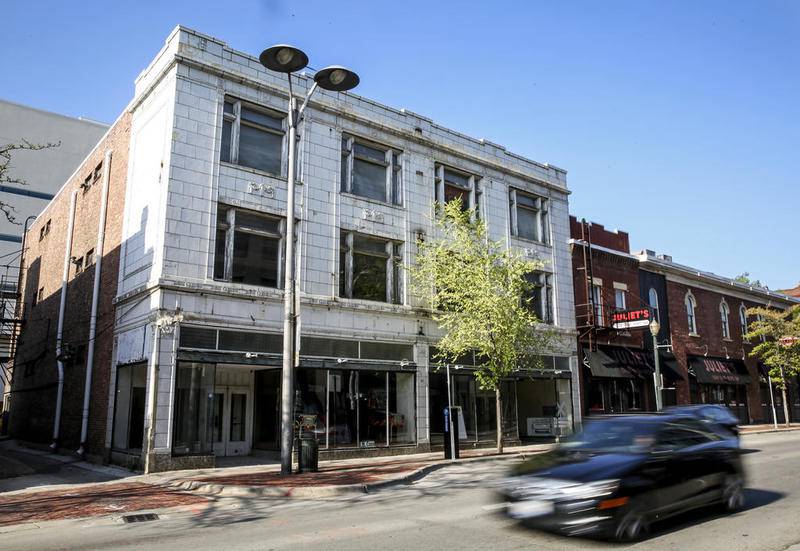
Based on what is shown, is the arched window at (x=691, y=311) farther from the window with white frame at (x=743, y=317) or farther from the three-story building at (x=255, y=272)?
the three-story building at (x=255, y=272)

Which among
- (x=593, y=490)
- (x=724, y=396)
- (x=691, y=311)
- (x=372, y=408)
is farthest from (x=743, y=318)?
(x=593, y=490)

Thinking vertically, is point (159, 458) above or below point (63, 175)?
below

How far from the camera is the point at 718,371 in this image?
35062 millimetres

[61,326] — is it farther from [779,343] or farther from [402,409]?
[779,343]

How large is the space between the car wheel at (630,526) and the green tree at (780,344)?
32405 millimetres

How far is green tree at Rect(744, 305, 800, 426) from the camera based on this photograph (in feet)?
115

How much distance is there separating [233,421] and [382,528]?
12.5 metres

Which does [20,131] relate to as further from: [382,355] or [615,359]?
[615,359]

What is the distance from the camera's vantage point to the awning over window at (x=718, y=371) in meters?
33.7

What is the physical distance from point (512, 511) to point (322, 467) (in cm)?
964

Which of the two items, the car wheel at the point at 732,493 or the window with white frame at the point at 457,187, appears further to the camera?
the window with white frame at the point at 457,187

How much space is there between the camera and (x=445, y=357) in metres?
21.3

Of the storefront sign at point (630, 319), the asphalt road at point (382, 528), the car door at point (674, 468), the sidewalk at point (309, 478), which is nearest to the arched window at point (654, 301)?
the storefront sign at point (630, 319)

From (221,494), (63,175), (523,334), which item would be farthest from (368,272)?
(63,175)
